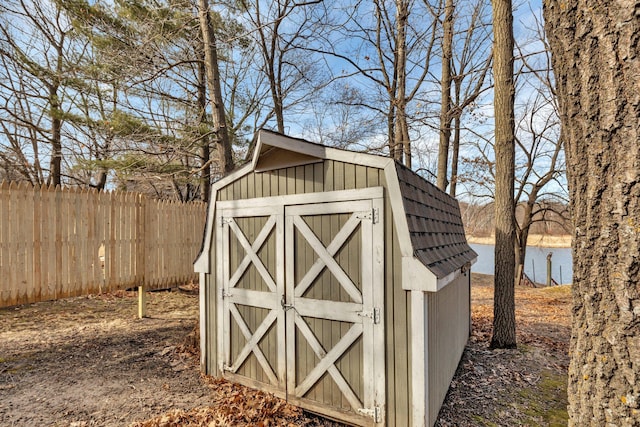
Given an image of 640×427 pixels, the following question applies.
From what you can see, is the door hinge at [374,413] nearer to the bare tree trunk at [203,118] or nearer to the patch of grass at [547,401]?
the patch of grass at [547,401]

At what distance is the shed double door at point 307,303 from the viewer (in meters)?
3.20

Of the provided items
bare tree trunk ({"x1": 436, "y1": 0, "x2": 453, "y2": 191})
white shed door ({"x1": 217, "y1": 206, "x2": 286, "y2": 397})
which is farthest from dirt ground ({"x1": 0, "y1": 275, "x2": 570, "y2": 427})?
bare tree trunk ({"x1": 436, "y1": 0, "x2": 453, "y2": 191})

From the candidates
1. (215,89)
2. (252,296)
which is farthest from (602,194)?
(215,89)

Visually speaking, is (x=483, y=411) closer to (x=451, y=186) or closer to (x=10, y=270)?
(x=10, y=270)

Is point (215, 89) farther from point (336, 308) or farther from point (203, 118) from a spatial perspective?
point (336, 308)

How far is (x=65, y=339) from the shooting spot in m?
5.77

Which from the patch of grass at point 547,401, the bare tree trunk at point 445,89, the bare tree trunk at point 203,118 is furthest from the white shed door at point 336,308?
the bare tree trunk at point 445,89

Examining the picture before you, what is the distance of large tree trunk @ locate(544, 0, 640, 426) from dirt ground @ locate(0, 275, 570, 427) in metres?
2.38

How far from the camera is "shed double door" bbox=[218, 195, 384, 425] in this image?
320 centimetres

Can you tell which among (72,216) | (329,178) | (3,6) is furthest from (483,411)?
(3,6)

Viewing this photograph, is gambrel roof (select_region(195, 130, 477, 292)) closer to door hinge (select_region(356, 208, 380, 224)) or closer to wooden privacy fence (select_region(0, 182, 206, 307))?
door hinge (select_region(356, 208, 380, 224))

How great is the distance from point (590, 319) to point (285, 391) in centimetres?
304

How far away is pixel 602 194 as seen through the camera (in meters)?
1.48

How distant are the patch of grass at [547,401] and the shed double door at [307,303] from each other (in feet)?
6.10
